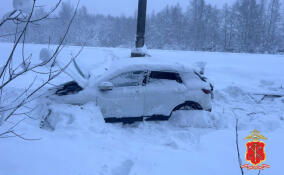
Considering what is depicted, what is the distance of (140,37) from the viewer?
653 cm

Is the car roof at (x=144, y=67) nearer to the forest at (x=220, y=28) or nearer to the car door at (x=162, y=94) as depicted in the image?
the car door at (x=162, y=94)

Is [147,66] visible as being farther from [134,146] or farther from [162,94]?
[134,146]

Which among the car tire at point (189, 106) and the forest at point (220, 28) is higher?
the forest at point (220, 28)

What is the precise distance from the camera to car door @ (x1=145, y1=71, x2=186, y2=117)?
15.5 feet

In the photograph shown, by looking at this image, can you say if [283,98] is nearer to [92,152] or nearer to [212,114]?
[212,114]

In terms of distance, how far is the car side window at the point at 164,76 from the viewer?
487 cm

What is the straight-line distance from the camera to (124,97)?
4605mm

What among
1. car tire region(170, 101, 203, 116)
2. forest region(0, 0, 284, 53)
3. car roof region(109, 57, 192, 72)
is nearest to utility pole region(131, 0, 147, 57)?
car roof region(109, 57, 192, 72)

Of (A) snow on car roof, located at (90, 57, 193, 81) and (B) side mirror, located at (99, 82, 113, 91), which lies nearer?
(B) side mirror, located at (99, 82, 113, 91)

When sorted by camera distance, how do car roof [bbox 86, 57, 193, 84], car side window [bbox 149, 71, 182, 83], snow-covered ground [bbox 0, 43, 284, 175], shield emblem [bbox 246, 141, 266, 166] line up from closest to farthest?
shield emblem [bbox 246, 141, 266, 166] < snow-covered ground [bbox 0, 43, 284, 175] < car roof [bbox 86, 57, 193, 84] < car side window [bbox 149, 71, 182, 83]

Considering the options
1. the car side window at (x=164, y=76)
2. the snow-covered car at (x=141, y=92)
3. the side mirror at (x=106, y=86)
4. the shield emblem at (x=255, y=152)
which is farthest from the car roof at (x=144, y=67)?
the shield emblem at (x=255, y=152)

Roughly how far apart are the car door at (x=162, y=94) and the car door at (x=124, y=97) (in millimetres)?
155

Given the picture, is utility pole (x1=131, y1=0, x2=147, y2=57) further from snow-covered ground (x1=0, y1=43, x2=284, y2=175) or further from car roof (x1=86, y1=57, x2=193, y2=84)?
snow-covered ground (x1=0, y1=43, x2=284, y2=175)

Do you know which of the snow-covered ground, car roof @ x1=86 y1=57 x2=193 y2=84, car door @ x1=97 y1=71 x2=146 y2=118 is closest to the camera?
the snow-covered ground
